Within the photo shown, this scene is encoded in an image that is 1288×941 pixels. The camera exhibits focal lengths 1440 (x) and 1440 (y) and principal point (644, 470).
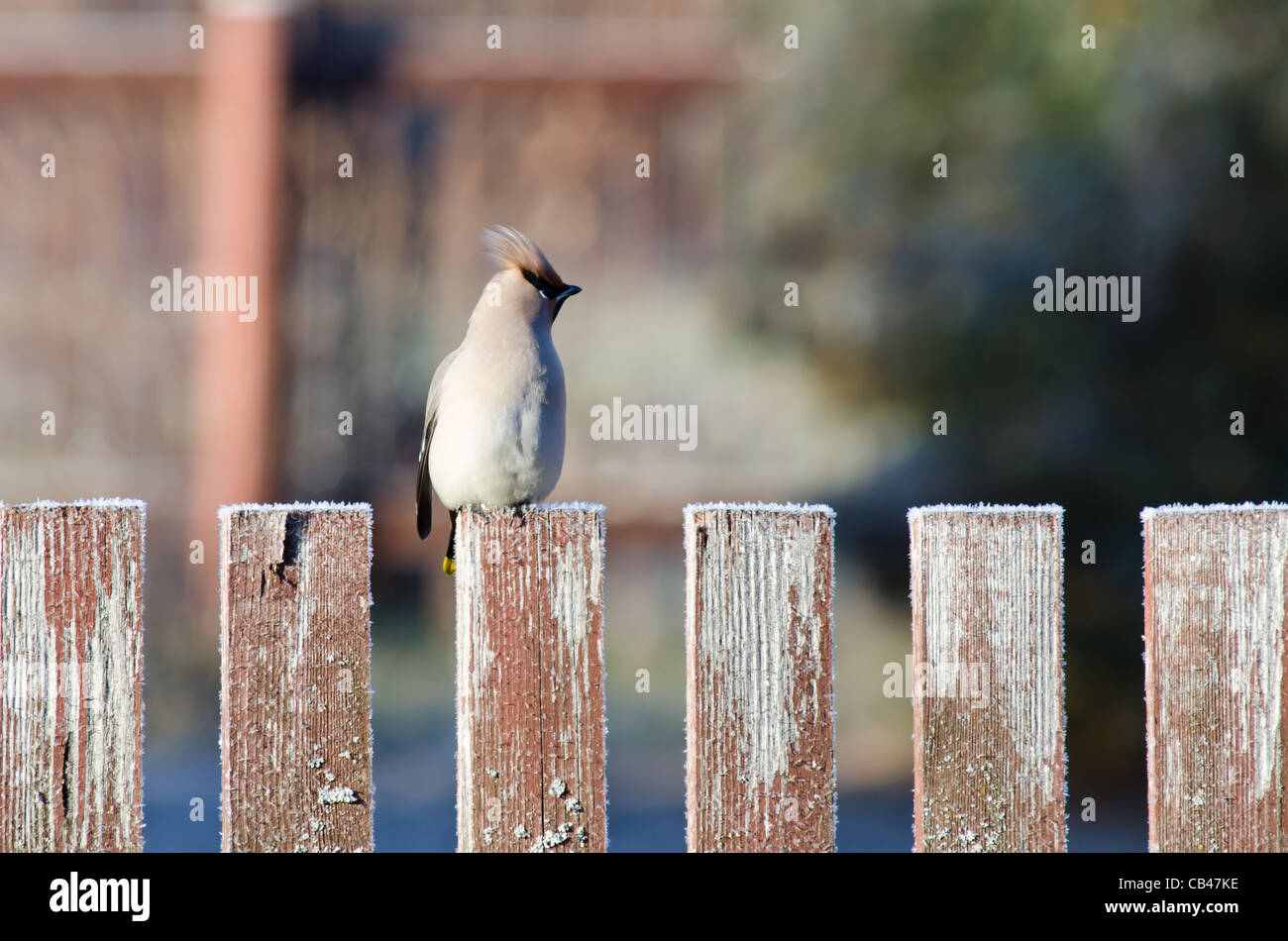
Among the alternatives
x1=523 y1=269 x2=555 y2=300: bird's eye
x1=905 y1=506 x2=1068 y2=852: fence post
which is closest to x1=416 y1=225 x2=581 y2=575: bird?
x1=523 y1=269 x2=555 y2=300: bird's eye

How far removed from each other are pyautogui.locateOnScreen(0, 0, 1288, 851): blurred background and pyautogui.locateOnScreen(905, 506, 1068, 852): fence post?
250 centimetres

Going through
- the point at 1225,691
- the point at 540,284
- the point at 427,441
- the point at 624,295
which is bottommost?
the point at 1225,691

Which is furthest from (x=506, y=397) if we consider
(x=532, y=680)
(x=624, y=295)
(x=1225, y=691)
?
(x=624, y=295)

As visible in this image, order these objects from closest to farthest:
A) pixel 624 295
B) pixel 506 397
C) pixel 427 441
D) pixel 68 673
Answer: pixel 68 673, pixel 506 397, pixel 427 441, pixel 624 295

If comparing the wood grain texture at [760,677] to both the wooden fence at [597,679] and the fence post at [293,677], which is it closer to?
the wooden fence at [597,679]

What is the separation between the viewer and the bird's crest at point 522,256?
10.1 ft

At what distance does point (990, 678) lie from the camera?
1901 millimetres

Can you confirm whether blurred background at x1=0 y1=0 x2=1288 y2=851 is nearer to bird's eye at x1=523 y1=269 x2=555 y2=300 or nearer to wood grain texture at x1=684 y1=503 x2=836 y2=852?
bird's eye at x1=523 y1=269 x2=555 y2=300

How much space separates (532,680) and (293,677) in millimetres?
311

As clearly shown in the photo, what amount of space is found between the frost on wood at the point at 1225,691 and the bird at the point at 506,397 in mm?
1348

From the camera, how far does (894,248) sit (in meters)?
4.56

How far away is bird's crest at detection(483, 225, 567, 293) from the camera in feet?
10.1

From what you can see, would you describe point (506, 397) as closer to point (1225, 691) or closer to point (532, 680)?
point (532, 680)

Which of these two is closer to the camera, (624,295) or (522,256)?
(522,256)
